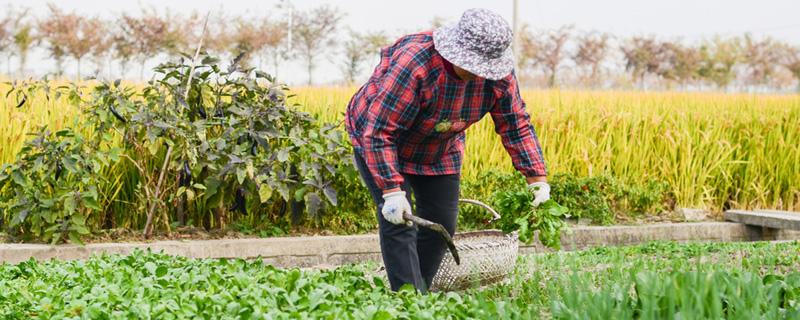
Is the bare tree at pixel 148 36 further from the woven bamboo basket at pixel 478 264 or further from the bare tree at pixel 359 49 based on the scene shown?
the woven bamboo basket at pixel 478 264

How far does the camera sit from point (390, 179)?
3.57m

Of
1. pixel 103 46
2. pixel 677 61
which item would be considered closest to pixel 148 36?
pixel 103 46

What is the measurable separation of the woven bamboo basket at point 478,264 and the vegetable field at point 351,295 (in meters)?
0.18

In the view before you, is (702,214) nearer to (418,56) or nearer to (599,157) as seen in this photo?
(599,157)

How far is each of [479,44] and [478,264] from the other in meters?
1.53

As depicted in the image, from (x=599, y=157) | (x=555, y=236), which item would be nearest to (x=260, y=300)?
(x=555, y=236)

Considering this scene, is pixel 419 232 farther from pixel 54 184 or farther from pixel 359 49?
pixel 359 49

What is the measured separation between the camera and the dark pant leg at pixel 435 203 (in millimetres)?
4074

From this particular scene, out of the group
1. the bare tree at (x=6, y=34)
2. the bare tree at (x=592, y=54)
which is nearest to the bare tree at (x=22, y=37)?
the bare tree at (x=6, y=34)

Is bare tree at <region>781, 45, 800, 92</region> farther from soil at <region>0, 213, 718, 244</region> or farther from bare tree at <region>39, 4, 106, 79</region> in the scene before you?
soil at <region>0, 213, 718, 244</region>

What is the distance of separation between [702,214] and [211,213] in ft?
12.9

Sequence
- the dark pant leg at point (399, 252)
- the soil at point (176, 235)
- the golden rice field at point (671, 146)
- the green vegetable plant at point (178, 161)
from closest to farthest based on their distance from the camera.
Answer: the dark pant leg at point (399, 252) < the green vegetable plant at point (178, 161) < the soil at point (176, 235) < the golden rice field at point (671, 146)

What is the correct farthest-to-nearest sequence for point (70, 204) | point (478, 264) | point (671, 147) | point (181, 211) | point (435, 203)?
point (671, 147)
point (181, 211)
point (70, 204)
point (478, 264)
point (435, 203)

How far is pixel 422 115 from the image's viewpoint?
12.3 feet
